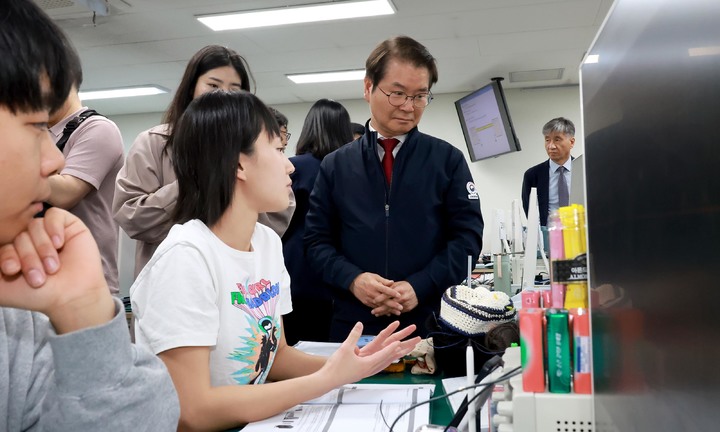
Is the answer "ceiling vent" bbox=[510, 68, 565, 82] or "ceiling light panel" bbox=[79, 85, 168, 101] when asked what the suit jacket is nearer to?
"ceiling vent" bbox=[510, 68, 565, 82]

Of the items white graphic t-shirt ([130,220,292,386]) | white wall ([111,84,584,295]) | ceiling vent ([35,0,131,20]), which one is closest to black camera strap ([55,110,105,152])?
white graphic t-shirt ([130,220,292,386])

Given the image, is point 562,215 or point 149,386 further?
point 562,215

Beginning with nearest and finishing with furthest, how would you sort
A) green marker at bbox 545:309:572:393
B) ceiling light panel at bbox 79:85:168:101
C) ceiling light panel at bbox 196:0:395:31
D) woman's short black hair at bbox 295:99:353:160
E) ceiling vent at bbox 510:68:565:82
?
green marker at bbox 545:309:572:393, woman's short black hair at bbox 295:99:353:160, ceiling light panel at bbox 196:0:395:31, ceiling vent at bbox 510:68:565:82, ceiling light panel at bbox 79:85:168:101

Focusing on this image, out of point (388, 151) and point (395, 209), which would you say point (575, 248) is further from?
point (388, 151)

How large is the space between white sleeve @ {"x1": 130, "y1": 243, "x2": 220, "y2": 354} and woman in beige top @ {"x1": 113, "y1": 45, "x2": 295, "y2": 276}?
56 centimetres

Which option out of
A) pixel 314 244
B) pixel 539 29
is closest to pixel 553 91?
pixel 539 29

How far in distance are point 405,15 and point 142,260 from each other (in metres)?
3.34

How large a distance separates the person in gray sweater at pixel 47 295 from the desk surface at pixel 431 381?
1.57ft

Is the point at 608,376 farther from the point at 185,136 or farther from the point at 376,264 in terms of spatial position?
the point at 376,264

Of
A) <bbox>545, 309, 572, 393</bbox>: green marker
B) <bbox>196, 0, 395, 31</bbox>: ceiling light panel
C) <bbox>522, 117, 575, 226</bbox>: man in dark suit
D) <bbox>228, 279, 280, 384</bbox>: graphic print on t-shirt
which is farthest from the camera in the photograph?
<bbox>522, 117, 575, 226</bbox>: man in dark suit

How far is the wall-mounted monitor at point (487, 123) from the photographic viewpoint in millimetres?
6223

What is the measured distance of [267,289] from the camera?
1236 mm

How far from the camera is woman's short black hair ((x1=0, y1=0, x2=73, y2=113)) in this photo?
587 millimetres

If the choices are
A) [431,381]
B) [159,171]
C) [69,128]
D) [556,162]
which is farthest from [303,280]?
[556,162]
